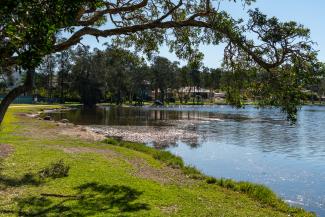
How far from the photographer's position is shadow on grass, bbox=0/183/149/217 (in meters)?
12.2

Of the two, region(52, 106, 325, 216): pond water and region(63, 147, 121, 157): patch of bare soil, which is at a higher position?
region(63, 147, 121, 157): patch of bare soil

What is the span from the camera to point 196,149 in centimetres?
3497

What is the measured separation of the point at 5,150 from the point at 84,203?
38.3 feet

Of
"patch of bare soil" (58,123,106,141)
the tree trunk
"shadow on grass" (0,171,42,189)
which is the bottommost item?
"patch of bare soil" (58,123,106,141)

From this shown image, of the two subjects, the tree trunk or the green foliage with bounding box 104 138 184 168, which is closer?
the tree trunk

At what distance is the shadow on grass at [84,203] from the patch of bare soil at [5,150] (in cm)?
806

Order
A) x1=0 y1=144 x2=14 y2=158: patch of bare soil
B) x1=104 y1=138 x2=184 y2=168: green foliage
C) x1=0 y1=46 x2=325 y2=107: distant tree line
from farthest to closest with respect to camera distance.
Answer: x1=0 y1=46 x2=325 y2=107: distant tree line < x1=104 y1=138 x2=184 y2=168: green foliage < x1=0 y1=144 x2=14 y2=158: patch of bare soil

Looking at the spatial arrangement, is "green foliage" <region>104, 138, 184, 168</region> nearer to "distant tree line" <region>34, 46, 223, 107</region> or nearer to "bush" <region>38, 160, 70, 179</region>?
"bush" <region>38, 160, 70, 179</region>

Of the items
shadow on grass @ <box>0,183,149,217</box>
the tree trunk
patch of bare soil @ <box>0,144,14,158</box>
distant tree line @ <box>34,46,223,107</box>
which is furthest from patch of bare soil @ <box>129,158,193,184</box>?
distant tree line @ <box>34,46,223,107</box>

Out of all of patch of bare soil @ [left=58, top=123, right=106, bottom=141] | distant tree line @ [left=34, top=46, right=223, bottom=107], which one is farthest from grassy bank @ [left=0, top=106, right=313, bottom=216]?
distant tree line @ [left=34, top=46, right=223, bottom=107]

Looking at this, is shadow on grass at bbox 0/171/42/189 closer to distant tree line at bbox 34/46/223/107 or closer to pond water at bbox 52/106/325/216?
pond water at bbox 52/106/325/216

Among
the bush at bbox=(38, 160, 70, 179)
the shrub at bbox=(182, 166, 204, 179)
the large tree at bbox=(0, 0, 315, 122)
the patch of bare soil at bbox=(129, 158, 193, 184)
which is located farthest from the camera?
the shrub at bbox=(182, 166, 204, 179)

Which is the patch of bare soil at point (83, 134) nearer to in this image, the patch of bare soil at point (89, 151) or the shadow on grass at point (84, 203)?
the patch of bare soil at point (89, 151)

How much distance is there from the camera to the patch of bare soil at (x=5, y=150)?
71.8 ft
